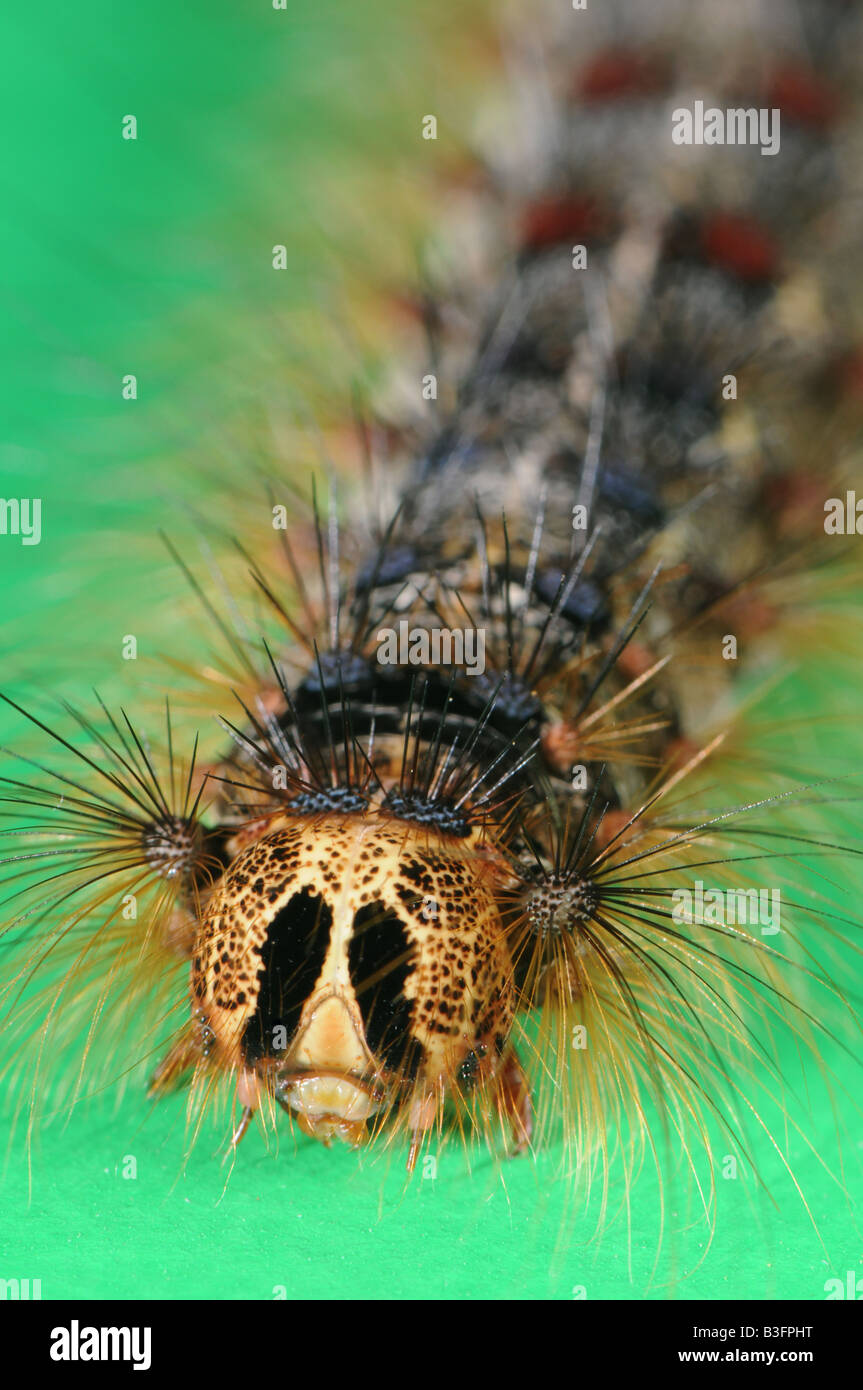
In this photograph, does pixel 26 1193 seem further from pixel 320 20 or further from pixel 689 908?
pixel 320 20

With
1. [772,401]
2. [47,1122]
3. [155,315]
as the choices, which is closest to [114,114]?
[155,315]

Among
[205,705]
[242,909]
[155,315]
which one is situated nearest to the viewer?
[242,909]

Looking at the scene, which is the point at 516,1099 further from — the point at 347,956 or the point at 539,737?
the point at 539,737

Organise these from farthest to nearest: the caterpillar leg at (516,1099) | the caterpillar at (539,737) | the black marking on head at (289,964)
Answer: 1. the caterpillar leg at (516,1099)
2. the caterpillar at (539,737)
3. the black marking on head at (289,964)

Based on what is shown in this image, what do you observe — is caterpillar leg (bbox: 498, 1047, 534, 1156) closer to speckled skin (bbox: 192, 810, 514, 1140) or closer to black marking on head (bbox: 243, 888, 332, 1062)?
speckled skin (bbox: 192, 810, 514, 1140)

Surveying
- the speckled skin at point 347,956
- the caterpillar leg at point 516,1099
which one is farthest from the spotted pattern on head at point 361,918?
the caterpillar leg at point 516,1099

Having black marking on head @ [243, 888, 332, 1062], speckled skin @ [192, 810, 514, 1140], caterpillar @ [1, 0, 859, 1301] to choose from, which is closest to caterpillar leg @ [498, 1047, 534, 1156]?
caterpillar @ [1, 0, 859, 1301]

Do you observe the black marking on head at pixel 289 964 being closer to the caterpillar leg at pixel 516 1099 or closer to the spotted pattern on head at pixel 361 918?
the spotted pattern on head at pixel 361 918

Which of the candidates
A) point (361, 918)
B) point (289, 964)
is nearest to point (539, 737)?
point (361, 918)
